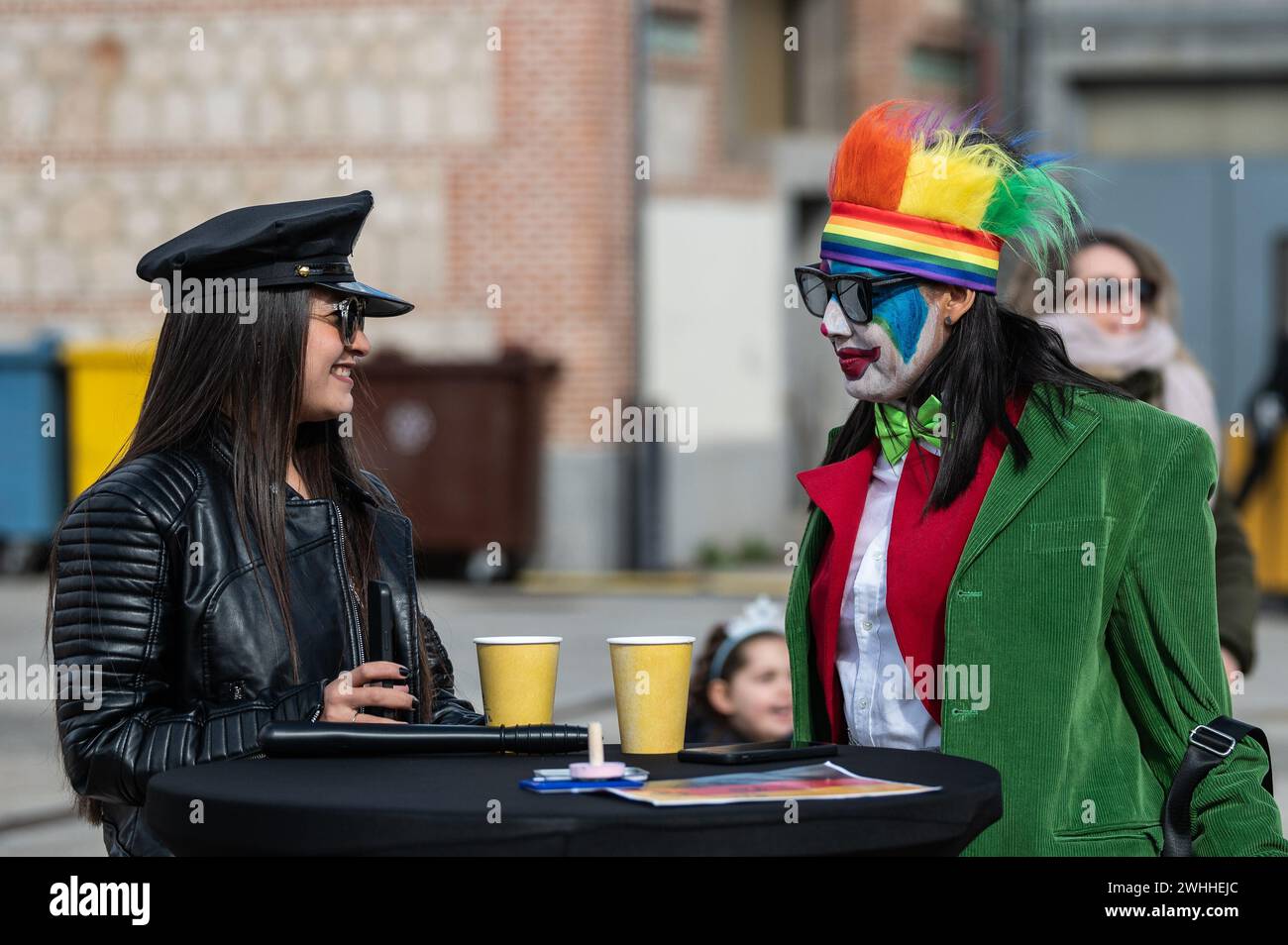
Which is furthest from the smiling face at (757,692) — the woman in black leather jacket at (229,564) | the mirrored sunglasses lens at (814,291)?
the mirrored sunglasses lens at (814,291)

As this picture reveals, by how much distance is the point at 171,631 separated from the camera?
309 cm

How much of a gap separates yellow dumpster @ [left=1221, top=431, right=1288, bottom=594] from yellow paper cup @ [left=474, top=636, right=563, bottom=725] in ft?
34.3

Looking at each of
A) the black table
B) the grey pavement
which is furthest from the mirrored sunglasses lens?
the grey pavement

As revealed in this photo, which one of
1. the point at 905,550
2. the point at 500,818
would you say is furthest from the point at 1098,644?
the point at 500,818

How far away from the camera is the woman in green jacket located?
2.98 metres

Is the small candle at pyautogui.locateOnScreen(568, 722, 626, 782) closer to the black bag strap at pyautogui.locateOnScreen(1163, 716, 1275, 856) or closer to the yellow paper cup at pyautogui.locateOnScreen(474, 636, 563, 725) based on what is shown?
the yellow paper cup at pyautogui.locateOnScreen(474, 636, 563, 725)

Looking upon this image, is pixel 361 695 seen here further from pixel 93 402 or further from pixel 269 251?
pixel 93 402

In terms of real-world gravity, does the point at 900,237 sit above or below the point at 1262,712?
above

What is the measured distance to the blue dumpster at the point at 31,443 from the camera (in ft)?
50.5

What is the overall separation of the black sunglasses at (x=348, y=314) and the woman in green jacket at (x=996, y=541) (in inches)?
27.5

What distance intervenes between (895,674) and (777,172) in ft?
46.5
